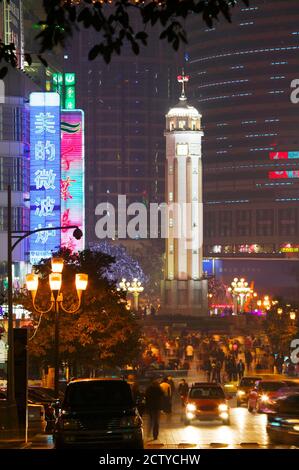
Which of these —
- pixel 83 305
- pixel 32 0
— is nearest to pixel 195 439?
pixel 83 305

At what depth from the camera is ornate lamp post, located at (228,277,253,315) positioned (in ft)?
472

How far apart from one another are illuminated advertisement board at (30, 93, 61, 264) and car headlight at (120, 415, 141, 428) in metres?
69.4

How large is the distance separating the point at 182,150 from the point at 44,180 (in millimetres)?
76631

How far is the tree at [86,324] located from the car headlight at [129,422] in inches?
1089

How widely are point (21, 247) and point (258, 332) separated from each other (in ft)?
147

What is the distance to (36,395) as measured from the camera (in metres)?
40.5

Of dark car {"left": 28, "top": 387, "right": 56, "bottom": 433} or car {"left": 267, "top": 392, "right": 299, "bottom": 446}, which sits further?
dark car {"left": 28, "top": 387, "right": 56, "bottom": 433}

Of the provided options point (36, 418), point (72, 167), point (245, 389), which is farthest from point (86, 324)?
point (72, 167)

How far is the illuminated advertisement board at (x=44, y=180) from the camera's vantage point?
92438 mm

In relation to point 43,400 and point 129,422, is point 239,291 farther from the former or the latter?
point 129,422

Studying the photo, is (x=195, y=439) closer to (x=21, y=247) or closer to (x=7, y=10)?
(x=21, y=247)

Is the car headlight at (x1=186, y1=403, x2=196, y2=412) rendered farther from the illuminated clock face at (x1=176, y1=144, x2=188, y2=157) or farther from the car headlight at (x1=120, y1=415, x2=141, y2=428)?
the illuminated clock face at (x1=176, y1=144, x2=188, y2=157)

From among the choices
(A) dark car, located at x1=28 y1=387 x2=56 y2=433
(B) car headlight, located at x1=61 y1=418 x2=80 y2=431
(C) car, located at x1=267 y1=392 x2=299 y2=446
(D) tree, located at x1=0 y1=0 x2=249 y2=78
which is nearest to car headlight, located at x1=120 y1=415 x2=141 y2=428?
(B) car headlight, located at x1=61 y1=418 x2=80 y2=431

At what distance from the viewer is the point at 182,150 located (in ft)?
550
